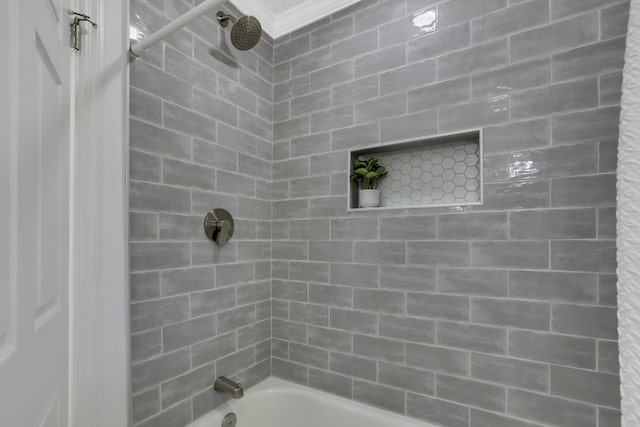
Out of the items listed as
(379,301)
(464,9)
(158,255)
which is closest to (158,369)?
(158,255)

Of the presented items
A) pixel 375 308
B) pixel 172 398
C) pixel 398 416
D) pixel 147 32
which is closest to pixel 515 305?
pixel 375 308

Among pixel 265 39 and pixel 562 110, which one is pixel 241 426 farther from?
pixel 265 39

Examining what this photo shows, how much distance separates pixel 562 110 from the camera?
118cm

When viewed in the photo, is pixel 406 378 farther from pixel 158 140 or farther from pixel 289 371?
pixel 158 140

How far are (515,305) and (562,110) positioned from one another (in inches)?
30.4

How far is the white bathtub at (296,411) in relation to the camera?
1.46 meters

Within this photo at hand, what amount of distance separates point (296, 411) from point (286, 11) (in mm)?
2238

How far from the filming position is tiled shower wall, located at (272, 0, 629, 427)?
1137mm

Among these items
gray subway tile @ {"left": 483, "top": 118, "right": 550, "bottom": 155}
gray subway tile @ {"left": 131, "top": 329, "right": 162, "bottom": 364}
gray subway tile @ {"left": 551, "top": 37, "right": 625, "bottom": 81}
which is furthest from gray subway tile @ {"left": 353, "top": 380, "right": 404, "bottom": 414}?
gray subway tile @ {"left": 551, "top": 37, "right": 625, "bottom": 81}

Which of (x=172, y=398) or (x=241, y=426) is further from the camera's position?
(x=241, y=426)

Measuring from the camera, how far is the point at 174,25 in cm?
103

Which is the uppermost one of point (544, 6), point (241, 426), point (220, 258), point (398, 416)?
point (544, 6)

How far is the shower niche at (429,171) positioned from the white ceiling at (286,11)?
805 mm

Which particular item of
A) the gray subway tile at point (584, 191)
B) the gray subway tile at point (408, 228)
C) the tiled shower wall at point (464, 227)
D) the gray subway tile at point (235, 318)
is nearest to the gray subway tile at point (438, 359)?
the tiled shower wall at point (464, 227)
